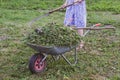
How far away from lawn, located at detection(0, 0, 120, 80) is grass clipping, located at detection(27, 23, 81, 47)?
465mm

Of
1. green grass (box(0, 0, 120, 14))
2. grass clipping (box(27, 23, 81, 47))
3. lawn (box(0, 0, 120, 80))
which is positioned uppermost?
green grass (box(0, 0, 120, 14))

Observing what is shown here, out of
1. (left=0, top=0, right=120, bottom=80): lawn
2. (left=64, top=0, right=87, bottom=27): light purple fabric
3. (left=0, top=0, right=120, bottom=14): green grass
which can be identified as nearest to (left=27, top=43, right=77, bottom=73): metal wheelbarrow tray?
(left=0, top=0, right=120, bottom=80): lawn

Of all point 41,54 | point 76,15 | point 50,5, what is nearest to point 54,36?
point 41,54

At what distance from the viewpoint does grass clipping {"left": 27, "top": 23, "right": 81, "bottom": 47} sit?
516cm

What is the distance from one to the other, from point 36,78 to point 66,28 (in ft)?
2.70

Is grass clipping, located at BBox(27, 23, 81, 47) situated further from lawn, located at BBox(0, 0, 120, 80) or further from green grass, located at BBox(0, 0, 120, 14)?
green grass, located at BBox(0, 0, 120, 14)

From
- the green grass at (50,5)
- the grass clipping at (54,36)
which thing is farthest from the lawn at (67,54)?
the green grass at (50,5)

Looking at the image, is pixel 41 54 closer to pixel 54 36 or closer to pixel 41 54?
pixel 41 54

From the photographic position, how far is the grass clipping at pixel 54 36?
5156mm

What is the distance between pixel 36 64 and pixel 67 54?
120 centimetres

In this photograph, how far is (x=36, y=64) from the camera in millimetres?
5242

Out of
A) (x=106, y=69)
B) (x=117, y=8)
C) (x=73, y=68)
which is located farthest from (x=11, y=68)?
(x=117, y=8)

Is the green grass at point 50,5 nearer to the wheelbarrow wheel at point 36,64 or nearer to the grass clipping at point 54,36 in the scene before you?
the grass clipping at point 54,36

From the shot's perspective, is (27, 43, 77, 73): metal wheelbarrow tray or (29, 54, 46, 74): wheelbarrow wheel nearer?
(27, 43, 77, 73): metal wheelbarrow tray
